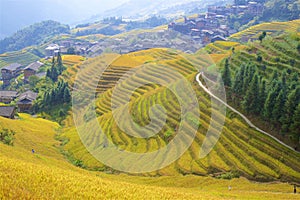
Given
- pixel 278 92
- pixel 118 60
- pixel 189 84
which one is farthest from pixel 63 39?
pixel 278 92

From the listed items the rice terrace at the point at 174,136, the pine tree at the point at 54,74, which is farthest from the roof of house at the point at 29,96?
the pine tree at the point at 54,74

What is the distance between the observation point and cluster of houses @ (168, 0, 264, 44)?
282 ft

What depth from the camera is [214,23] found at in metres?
99.1

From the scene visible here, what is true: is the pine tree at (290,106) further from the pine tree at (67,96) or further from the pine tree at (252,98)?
the pine tree at (67,96)

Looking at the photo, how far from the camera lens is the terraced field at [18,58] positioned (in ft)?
331

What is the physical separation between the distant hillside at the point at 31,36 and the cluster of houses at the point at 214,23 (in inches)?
3191

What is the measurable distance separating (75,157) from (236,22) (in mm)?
80820

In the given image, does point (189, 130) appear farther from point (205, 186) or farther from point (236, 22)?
point (236, 22)

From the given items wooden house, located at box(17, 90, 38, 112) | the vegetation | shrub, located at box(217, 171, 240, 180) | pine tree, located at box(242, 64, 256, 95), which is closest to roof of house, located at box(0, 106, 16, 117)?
wooden house, located at box(17, 90, 38, 112)

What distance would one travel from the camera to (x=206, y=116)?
28.0 meters

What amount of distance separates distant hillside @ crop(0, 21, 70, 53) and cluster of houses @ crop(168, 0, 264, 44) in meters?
81.1

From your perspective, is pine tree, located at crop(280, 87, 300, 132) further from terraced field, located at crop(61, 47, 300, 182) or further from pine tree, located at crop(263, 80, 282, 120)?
terraced field, located at crop(61, 47, 300, 182)

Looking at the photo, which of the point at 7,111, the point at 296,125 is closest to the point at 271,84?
the point at 296,125

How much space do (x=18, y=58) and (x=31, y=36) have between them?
57.5 meters
